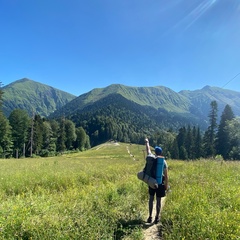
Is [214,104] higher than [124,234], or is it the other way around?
[214,104]

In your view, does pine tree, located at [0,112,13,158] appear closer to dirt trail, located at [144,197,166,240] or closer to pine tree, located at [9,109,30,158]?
pine tree, located at [9,109,30,158]

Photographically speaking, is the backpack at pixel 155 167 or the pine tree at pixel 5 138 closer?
the backpack at pixel 155 167

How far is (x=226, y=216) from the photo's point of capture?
17.0ft

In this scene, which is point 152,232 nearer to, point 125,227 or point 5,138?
point 125,227

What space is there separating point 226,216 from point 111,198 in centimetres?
405

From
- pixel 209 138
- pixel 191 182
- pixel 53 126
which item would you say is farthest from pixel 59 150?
pixel 191 182

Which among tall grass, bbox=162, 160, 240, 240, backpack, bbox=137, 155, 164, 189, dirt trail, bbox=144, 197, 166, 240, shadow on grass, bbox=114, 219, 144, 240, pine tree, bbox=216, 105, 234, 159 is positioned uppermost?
pine tree, bbox=216, 105, 234, 159

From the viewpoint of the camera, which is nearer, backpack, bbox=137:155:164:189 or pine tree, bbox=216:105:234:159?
backpack, bbox=137:155:164:189

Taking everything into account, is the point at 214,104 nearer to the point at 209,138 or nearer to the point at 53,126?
the point at 209,138

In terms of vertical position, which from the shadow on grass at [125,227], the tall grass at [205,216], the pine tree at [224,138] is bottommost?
the shadow on grass at [125,227]

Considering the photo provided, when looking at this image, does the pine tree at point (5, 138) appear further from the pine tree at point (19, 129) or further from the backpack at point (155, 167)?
the backpack at point (155, 167)

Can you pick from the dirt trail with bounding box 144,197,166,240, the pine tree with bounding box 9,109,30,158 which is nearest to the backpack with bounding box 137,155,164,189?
the dirt trail with bounding box 144,197,166,240

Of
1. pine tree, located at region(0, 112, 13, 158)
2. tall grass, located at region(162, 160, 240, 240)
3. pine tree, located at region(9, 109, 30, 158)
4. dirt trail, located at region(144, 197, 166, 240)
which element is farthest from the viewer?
pine tree, located at region(9, 109, 30, 158)

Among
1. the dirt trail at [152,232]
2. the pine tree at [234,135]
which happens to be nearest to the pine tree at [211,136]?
the pine tree at [234,135]
